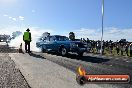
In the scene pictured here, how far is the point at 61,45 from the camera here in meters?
24.8

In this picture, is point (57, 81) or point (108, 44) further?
point (108, 44)

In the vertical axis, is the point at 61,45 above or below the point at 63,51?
above

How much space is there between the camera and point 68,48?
23.9 m

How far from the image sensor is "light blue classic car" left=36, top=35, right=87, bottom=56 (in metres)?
23.8

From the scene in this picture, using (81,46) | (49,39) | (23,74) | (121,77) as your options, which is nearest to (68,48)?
(81,46)

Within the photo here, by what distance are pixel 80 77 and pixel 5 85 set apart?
16.1 ft

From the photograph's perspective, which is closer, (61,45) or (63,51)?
(63,51)

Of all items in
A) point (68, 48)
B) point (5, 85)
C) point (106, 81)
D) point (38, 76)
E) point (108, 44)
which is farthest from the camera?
point (108, 44)

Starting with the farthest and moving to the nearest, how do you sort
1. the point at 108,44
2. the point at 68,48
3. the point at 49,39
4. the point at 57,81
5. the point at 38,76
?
the point at 108,44 → the point at 49,39 → the point at 68,48 → the point at 38,76 → the point at 57,81

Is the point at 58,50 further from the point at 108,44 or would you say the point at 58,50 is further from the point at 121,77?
the point at 121,77

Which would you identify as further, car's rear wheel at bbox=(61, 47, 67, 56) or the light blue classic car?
car's rear wheel at bbox=(61, 47, 67, 56)

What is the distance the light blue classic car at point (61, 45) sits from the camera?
23.8 m

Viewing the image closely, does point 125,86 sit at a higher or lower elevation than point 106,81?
lower

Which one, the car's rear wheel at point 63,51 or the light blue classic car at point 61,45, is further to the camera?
the car's rear wheel at point 63,51
